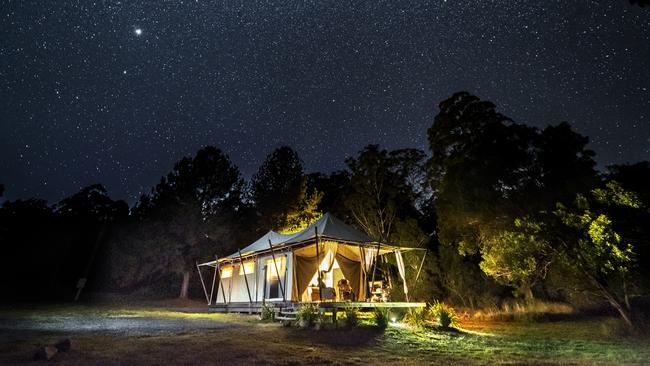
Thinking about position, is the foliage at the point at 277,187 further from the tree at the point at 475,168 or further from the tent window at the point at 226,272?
the tree at the point at 475,168

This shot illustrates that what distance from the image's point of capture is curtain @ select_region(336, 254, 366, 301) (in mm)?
13000

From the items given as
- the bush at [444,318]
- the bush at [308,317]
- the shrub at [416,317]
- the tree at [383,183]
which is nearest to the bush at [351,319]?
the bush at [308,317]

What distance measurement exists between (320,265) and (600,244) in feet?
24.6

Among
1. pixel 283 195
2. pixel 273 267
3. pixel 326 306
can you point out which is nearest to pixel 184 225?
pixel 283 195

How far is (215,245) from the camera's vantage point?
926 inches

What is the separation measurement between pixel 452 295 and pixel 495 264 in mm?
6753

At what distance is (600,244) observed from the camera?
8.21m

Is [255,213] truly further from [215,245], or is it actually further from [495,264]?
[495,264]

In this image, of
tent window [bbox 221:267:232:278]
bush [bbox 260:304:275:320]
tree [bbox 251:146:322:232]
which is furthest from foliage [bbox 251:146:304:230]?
bush [bbox 260:304:275:320]

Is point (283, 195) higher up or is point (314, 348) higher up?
point (283, 195)

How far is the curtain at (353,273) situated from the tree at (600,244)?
6159 millimetres

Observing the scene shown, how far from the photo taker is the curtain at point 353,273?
13.0 metres

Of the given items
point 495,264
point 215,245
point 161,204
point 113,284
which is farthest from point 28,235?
point 495,264

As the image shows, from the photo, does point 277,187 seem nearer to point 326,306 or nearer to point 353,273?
point 353,273
